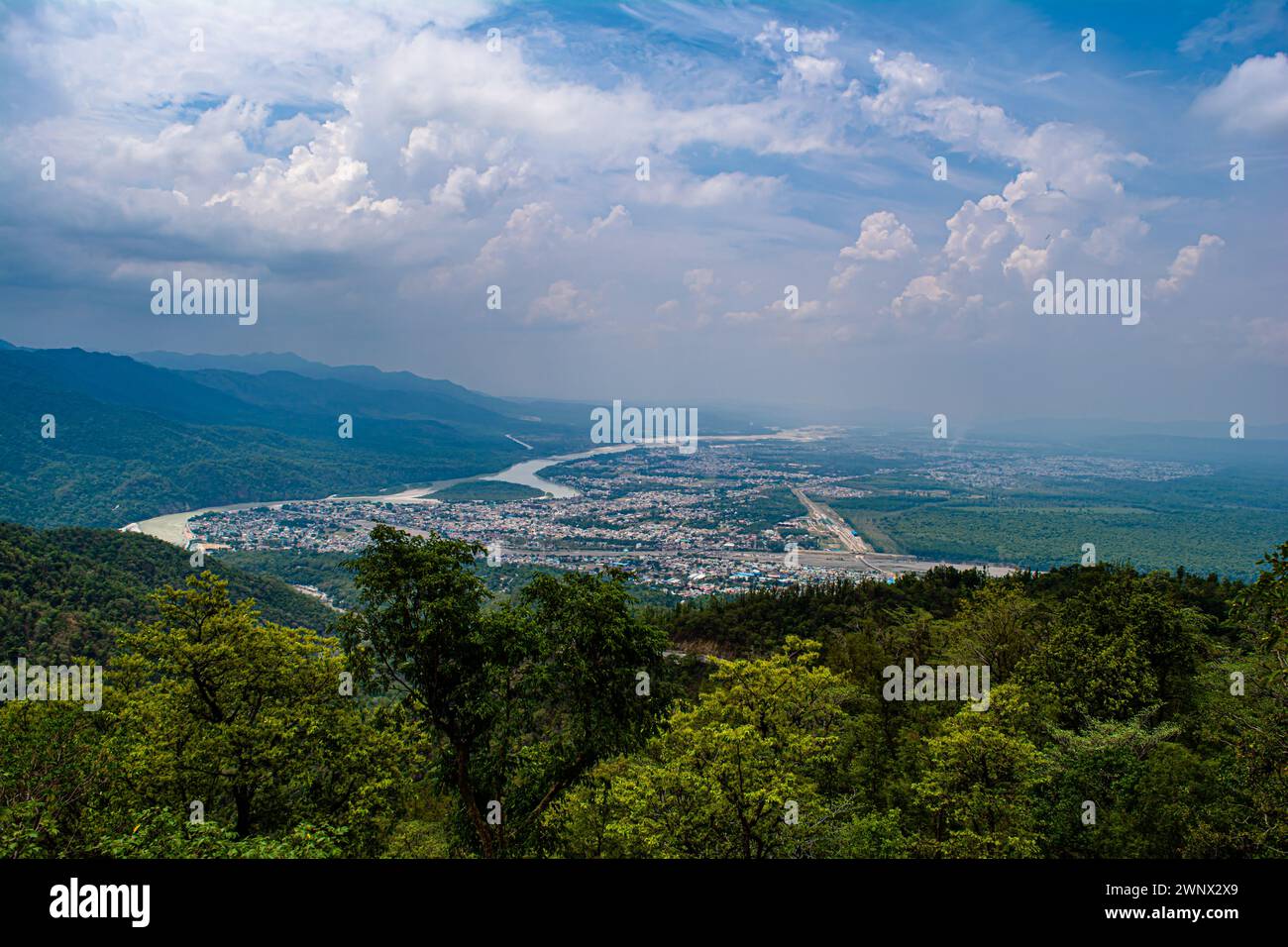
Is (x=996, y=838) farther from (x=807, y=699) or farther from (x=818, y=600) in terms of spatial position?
(x=818, y=600)

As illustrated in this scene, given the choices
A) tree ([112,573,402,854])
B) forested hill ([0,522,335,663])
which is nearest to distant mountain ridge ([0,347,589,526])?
forested hill ([0,522,335,663])

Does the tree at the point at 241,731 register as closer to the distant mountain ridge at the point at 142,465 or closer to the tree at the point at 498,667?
the tree at the point at 498,667

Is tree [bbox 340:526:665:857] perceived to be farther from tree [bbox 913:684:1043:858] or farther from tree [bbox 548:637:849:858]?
tree [bbox 913:684:1043:858]

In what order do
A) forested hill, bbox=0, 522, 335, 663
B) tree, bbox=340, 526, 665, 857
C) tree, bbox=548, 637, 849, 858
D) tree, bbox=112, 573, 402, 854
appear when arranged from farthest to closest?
forested hill, bbox=0, 522, 335, 663 < tree, bbox=112, 573, 402, 854 < tree, bbox=548, 637, 849, 858 < tree, bbox=340, 526, 665, 857

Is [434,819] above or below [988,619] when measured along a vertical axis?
below

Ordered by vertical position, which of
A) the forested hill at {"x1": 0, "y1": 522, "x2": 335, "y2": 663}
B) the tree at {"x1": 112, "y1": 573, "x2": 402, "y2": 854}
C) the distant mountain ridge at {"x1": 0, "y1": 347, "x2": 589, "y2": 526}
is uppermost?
the distant mountain ridge at {"x1": 0, "y1": 347, "x2": 589, "y2": 526}
